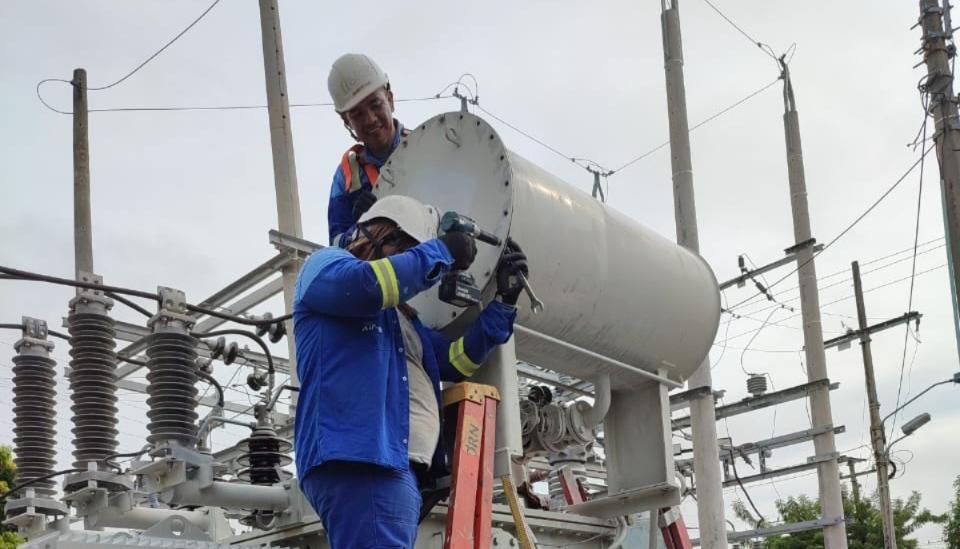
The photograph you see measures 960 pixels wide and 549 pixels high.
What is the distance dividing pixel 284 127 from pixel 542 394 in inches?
288

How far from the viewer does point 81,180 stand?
1412 cm

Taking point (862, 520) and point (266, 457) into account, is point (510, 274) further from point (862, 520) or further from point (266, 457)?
point (862, 520)

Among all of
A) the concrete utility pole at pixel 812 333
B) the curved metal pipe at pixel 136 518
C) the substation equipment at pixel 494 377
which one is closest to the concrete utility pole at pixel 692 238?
the concrete utility pole at pixel 812 333

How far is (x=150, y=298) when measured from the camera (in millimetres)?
5020

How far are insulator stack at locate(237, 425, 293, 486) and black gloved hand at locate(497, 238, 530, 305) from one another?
143cm

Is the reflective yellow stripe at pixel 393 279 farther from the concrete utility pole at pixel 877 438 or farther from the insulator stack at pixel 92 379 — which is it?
the concrete utility pole at pixel 877 438

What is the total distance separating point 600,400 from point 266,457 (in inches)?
58.4

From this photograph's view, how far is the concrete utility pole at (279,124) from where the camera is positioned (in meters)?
11.4

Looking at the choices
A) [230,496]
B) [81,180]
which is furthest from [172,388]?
[81,180]

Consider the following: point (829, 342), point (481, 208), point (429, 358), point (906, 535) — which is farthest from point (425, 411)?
point (906, 535)

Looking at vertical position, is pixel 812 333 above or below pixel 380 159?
above

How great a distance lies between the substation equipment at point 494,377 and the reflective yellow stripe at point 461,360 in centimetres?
13

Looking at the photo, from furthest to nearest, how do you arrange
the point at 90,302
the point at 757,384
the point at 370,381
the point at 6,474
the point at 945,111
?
Result: the point at 757,384 → the point at 945,111 → the point at 6,474 → the point at 90,302 → the point at 370,381

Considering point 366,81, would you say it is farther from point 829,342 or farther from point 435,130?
point 829,342
